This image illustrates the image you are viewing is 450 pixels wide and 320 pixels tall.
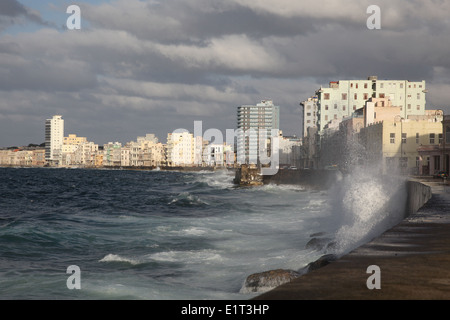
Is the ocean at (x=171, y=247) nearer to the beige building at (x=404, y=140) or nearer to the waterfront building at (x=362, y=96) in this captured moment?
the beige building at (x=404, y=140)

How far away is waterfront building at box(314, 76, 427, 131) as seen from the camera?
10488 cm

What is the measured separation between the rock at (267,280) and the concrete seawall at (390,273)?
224 cm

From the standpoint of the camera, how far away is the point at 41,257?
61.1 feet

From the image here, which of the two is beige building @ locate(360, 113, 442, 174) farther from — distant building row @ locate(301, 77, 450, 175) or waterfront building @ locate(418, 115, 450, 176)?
waterfront building @ locate(418, 115, 450, 176)

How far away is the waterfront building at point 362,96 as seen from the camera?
104875 millimetres

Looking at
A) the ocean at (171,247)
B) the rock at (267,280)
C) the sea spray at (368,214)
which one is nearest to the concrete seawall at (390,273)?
the rock at (267,280)

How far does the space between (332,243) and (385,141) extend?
176 ft

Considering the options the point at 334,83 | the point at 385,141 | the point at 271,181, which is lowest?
the point at 271,181

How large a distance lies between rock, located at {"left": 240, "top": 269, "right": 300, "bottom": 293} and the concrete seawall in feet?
7.34

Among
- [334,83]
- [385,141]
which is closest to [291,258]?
[385,141]

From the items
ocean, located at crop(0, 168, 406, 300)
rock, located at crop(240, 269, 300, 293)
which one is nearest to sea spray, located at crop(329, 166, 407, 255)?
ocean, located at crop(0, 168, 406, 300)
